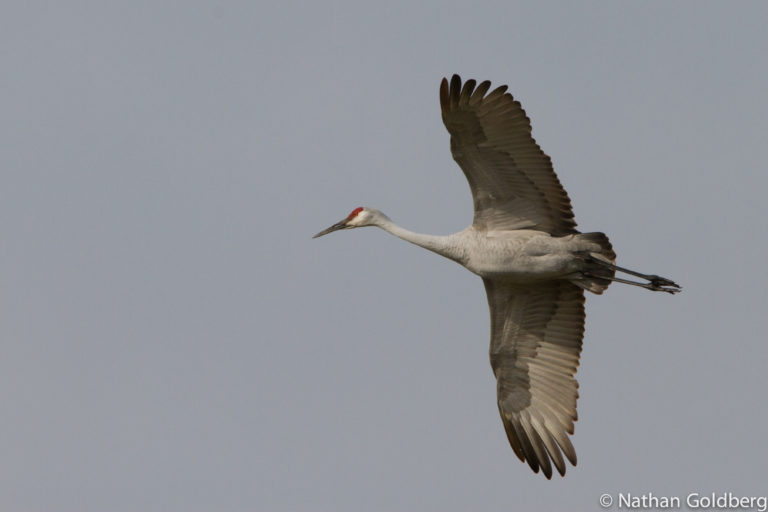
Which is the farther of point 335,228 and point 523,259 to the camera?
point 335,228

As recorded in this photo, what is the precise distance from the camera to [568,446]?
1585cm

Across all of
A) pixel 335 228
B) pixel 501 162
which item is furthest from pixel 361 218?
pixel 501 162

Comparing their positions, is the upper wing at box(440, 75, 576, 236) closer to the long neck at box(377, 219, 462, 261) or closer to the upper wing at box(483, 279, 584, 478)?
the long neck at box(377, 219, 462, 261)

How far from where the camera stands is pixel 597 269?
15.3m

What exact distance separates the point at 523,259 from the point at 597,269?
102 cm

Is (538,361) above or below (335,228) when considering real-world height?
below

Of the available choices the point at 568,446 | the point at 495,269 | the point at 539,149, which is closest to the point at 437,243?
the point at 495,269

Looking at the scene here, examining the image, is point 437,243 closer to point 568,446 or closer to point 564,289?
point 564,289

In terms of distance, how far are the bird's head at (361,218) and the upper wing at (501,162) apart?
1.57 metres

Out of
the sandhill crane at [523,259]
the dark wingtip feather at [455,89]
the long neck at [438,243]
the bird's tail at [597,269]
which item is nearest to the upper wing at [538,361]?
the sandhill crane at [523,259]

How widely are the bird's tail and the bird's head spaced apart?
9.03ft

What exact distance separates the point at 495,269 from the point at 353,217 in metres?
2.37

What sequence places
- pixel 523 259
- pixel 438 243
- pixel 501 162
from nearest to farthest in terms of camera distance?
pixel 501 162, pixel 523 259, pixel 438 243

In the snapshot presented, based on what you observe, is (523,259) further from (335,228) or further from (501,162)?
(335,228)
